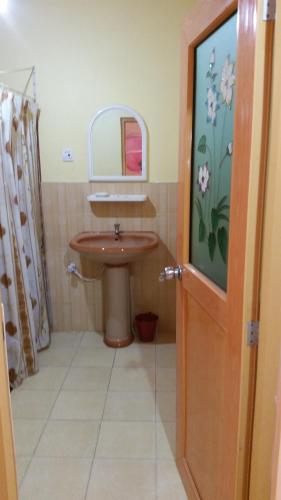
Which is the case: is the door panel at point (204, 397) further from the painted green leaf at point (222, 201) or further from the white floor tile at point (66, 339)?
the white floor tile at point (66, 339)

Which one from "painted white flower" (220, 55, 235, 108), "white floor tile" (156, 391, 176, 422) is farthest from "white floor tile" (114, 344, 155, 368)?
"painted white flower" (220, 55, 235, 108)

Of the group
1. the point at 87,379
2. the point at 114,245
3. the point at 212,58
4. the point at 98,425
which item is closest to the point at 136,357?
the point at 87,379

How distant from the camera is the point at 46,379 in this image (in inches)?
101

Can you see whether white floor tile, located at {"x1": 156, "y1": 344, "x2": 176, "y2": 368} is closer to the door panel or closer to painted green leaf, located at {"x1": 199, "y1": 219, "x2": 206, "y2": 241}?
the door panel

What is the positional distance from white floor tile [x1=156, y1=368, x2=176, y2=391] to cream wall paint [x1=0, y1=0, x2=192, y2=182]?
161 cm

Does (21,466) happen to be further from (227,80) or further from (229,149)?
(227,80)

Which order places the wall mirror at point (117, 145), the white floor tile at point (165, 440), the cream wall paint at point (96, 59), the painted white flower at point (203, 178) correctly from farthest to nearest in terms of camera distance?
the wall mirror at point (117, 145) < the cream wall paint at point (96, 59) < the white floor tile at point (165, 440) < the painted white flower at point (203, 178)

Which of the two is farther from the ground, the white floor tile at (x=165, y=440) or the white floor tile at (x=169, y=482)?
the white floor tile at (x=165, y=440)

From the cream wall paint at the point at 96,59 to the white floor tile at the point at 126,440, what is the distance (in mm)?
1929

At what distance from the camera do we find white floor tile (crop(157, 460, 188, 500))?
165 centimetres

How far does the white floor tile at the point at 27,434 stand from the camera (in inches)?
75.8

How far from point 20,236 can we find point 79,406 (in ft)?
3.79

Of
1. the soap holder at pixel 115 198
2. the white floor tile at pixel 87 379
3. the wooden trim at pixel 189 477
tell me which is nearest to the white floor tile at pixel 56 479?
the wooden trim at pixel 189 477

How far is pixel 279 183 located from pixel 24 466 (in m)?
1.81
